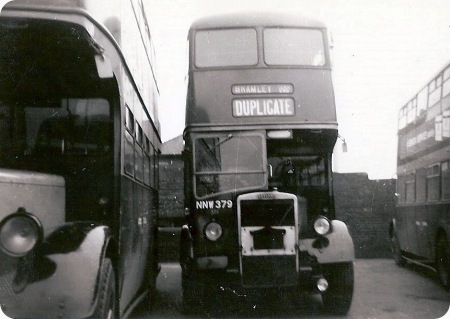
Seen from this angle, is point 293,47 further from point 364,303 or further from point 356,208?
point 356,208

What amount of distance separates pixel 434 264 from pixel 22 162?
23.7 feet

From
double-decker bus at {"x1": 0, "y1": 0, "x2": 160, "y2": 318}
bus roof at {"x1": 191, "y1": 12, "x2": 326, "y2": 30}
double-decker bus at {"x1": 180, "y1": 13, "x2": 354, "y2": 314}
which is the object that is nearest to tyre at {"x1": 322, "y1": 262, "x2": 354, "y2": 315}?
double-decker bus at {"x1": 180, "y1": 13, "x2": 354, "y2": 314}

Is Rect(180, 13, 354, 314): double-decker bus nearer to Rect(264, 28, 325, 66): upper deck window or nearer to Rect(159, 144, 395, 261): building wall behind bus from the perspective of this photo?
Rect(264, 28, 325, 66): upper deck window

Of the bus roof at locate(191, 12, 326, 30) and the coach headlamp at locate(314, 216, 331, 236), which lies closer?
the coach headlamp at locate(314, 216, 331, 236)

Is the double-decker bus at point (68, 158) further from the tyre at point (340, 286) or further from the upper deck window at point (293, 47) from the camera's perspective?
the tyre at point (340, 286)

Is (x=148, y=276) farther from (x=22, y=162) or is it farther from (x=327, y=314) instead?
(x=22, y=162)

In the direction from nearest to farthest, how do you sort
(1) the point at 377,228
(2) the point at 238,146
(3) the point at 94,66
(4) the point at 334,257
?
(3) the point at 94,66 < (4) the point at 334,257 < (2) the point at 238,146 < (1) the point at 377,228

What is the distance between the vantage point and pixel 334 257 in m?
6.57

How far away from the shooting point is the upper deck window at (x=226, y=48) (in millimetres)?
7203

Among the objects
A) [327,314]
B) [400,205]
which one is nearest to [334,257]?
[327,314]

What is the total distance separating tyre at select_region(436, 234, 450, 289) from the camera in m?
8.96

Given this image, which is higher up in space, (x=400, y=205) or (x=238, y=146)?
(x=238, y=146)

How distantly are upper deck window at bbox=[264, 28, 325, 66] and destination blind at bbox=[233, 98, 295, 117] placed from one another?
48cm

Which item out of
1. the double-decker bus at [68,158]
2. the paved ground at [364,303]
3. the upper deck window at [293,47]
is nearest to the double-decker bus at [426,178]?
the paved ground at [364,303]
